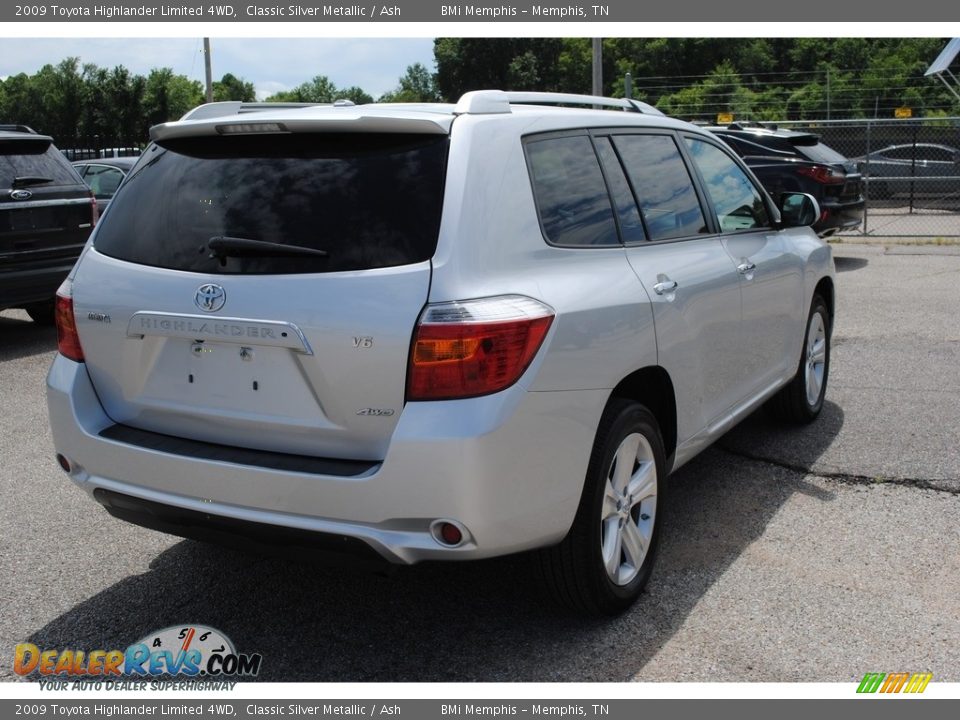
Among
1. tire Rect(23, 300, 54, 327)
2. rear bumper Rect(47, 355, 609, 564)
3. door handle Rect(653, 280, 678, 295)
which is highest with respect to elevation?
door handle Rect(653, 280, 678, 295)

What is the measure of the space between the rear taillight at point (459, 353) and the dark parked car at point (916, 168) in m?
21.2

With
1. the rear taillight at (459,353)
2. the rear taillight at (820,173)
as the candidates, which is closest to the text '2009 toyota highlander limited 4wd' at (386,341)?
the rear taillight at (459,353)

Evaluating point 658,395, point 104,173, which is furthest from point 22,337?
point 658,395

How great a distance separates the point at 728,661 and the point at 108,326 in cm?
236

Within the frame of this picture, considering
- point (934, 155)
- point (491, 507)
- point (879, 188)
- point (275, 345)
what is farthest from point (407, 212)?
point (934, 155)

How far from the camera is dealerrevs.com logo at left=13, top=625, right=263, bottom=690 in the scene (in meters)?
3.39

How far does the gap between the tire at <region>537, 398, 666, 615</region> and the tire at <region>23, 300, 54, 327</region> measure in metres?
8.09

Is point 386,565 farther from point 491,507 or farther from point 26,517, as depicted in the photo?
point 26,517

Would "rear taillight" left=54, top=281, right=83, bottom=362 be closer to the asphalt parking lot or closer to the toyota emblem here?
the toyota emblem

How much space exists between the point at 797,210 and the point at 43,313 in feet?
25.4

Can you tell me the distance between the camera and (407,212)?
10.4 ft

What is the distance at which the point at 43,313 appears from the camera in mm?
10352

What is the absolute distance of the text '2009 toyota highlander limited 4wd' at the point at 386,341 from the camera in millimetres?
3037

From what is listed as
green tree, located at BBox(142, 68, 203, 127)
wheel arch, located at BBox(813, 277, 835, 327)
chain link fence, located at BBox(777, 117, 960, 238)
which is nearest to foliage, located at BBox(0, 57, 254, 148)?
green tree, located at BBox(142, 68, 203, 127)
